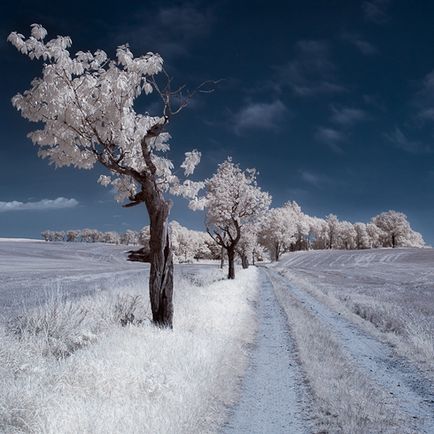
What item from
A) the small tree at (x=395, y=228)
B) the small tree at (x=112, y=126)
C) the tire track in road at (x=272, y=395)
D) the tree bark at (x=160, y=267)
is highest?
the small tree at (x=395, y=228)

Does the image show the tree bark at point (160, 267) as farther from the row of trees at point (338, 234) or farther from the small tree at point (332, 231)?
the small tree at point (332, 231)

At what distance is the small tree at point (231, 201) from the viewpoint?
4231 cm

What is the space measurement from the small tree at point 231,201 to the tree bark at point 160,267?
2752 centimetres

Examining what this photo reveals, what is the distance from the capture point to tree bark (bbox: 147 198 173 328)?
1338 cm

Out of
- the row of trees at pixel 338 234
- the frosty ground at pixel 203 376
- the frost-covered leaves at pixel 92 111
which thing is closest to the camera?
the frosty ground at pixel 203 376

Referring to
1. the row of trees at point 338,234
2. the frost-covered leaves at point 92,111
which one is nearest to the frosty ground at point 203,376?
the frost-covered leaves at point 92,111

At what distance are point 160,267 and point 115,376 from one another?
19.7 ft

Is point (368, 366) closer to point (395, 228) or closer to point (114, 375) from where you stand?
point (114, 375)

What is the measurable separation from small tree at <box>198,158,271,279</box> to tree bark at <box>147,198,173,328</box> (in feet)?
90.3

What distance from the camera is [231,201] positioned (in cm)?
4281

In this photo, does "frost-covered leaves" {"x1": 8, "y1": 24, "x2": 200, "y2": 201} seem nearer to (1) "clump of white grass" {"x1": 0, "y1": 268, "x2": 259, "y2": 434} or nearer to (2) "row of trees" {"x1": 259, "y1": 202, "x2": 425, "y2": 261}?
(1) "clump of white grass" {"x1": 0, "y1": 268, "x2": 259, "y2": 434}

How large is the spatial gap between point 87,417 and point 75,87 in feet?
30.7

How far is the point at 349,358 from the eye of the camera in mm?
12367

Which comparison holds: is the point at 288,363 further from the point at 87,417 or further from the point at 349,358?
the point at 87,417
